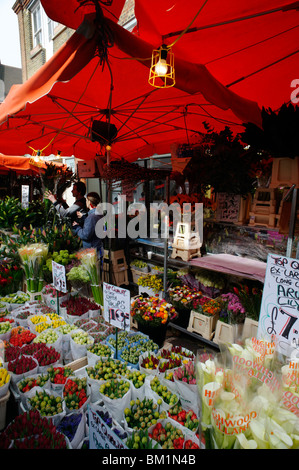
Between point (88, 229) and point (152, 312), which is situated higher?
point (88, 229)

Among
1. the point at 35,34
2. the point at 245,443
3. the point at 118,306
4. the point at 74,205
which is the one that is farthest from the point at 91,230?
the point at 35,34

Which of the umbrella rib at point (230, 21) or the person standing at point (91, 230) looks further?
the person standing at point (91, 230)

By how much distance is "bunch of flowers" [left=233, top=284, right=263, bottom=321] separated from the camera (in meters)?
2.97

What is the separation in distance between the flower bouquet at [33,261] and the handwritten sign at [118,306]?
4.88 ft

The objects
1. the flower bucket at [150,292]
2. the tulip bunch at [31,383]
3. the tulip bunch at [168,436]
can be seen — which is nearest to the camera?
the tulip bunch at [168,436]

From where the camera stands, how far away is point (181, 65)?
2.08 metres

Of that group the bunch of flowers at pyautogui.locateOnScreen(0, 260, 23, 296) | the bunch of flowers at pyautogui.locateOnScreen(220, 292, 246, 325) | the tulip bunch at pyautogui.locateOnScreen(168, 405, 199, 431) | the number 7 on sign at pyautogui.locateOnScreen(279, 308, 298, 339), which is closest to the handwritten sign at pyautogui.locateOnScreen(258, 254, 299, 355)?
the number 7 on sign at pyautogui.locateOnScreen(279, 308, 298, 339)

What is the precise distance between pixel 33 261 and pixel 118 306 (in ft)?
5.50

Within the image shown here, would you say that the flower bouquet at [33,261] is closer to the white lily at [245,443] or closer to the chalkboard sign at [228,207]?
the chalkboard sign at [228,207]

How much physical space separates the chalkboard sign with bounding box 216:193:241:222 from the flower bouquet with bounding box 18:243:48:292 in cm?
226

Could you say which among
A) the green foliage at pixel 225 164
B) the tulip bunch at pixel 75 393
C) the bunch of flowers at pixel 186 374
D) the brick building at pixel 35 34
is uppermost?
the brick building at pixel 35 34

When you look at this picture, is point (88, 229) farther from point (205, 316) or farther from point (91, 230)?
point (205, 316)

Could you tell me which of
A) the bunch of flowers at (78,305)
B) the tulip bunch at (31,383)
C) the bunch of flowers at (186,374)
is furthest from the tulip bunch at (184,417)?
the bunch of flowers at (78,305)

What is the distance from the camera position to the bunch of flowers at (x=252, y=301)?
2.97 m
